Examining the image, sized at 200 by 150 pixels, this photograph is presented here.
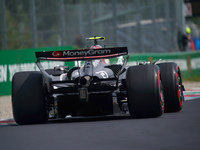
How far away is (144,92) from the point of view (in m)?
8.79

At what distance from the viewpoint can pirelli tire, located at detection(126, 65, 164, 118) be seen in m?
8.79

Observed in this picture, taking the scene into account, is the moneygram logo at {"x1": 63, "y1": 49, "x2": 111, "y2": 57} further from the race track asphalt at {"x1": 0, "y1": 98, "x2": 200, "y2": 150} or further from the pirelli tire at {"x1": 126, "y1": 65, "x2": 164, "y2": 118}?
the race track asphalt at {"x1": 0, "y1": 98, "x2": 200, "y2": 150}

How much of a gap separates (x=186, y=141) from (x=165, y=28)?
819 inches

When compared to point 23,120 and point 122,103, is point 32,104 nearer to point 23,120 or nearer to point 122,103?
point 23,120

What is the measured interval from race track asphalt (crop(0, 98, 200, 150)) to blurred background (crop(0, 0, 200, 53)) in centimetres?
988

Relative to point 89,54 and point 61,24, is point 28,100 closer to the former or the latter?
point 89,54

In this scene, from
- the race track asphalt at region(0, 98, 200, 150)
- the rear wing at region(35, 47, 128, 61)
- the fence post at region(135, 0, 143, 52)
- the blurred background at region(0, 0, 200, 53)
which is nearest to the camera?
the race track asphalt at region(0, 98, 200, 150)

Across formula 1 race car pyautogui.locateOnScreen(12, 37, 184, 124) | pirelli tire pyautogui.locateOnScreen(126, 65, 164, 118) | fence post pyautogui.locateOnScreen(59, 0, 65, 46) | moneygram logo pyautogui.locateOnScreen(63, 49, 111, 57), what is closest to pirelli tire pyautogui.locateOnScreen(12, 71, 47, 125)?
formula 1 race car pyautogui.locateOnScreen(12, 37, 184, 124)

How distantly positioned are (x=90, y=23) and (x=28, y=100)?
39.3 feet

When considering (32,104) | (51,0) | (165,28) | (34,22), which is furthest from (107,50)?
(165,28)

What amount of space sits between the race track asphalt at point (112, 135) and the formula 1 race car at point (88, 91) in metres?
0.33

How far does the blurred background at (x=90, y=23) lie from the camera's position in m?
19.1

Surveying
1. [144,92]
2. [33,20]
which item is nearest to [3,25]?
[33,20]

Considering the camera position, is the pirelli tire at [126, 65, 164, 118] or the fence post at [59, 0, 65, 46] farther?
the fence post at [59, 0, 65, 46]
